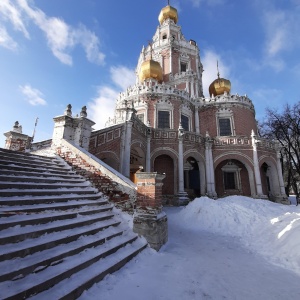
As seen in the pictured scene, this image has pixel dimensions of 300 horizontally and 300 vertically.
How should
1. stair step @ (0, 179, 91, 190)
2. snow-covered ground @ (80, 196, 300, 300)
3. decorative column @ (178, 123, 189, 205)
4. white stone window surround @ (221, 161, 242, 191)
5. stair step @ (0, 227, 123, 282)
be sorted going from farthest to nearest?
white stone window surround @ (221, 161, 242, 191) → decorative column @ (178, 123, 189, 205) → stair step @ (0, 179, 91, 190) → snow-covered ground @ (80, 196, 300, 300) → stair step @ (0, 227, 123, 282)

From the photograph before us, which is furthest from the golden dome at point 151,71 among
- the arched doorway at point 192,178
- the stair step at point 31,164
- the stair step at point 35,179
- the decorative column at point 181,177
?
the stair step at point 35,179

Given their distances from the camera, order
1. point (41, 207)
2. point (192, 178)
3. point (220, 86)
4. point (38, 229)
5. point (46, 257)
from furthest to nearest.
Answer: point (220, 86), point (192, 178), point (41, 207), point (38, 229), point (46, 257)

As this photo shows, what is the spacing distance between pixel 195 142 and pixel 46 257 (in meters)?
16.9

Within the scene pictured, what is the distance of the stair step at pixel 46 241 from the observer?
2949 millimetres

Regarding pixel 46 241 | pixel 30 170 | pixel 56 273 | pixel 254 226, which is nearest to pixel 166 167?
pixel 254 226

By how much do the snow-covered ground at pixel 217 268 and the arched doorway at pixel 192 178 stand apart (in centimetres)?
1103

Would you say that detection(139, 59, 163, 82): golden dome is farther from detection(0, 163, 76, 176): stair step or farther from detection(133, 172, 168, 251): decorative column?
detection(133, 172, 168, 251): decorative column

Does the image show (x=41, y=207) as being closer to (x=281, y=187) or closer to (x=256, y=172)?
(x=256, y=172)

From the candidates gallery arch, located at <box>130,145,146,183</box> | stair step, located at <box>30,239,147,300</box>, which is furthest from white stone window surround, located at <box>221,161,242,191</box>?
stair step, located at <box>30,239,147,300</box>

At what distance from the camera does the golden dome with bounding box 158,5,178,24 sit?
33875mm

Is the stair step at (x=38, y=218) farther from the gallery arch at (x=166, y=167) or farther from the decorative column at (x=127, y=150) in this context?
the gallery arch at (x=166, y=167)

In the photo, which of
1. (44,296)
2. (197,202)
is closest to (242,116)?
(197,202)

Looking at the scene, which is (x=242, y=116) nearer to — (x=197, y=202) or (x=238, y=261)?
(x=197, y=202)

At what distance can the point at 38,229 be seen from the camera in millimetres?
3625
